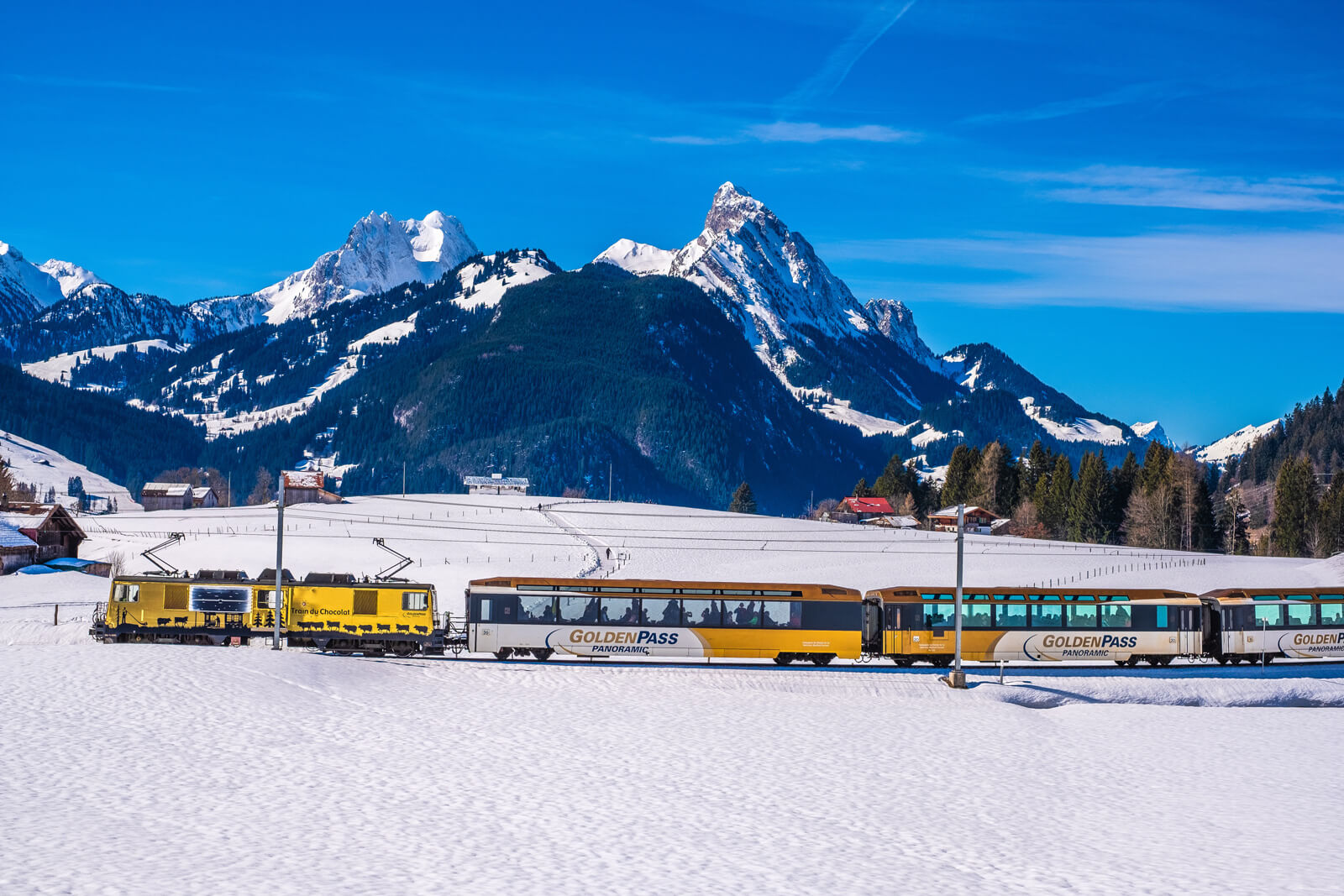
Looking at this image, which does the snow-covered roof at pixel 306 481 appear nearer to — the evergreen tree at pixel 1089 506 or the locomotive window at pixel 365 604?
the evergreen tree at pixel 1089 506

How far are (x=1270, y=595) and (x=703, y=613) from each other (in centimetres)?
2674

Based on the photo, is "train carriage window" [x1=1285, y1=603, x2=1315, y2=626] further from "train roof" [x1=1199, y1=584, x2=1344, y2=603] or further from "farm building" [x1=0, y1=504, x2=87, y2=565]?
"farm building" [x1=0, y1=504, x2=87, y2=565]

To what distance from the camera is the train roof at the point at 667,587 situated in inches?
1853

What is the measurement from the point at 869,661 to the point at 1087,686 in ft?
33.9

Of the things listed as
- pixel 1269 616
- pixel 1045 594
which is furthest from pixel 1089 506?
pixel 1045 594

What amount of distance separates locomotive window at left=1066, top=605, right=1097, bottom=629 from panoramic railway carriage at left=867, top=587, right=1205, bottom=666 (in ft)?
0.12

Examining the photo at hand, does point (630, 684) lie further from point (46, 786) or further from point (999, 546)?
point (999, 546)

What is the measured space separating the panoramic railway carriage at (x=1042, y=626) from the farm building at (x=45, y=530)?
214ft

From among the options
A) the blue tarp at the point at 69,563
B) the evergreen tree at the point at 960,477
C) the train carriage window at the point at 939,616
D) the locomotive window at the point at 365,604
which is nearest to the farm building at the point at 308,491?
the blue tarp at the point at 69,563

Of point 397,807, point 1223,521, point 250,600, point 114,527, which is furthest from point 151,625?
point 1223,521

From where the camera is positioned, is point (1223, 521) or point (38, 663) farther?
point (1223, 521)

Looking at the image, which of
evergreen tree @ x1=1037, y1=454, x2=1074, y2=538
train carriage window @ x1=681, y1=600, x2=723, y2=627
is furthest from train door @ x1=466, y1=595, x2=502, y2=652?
evergreen tree @ x1=1037, y1=454, x2=1074, y2=538

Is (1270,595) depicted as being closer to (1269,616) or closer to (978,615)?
(1269,616)

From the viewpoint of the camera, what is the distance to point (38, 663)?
35.9 meters
